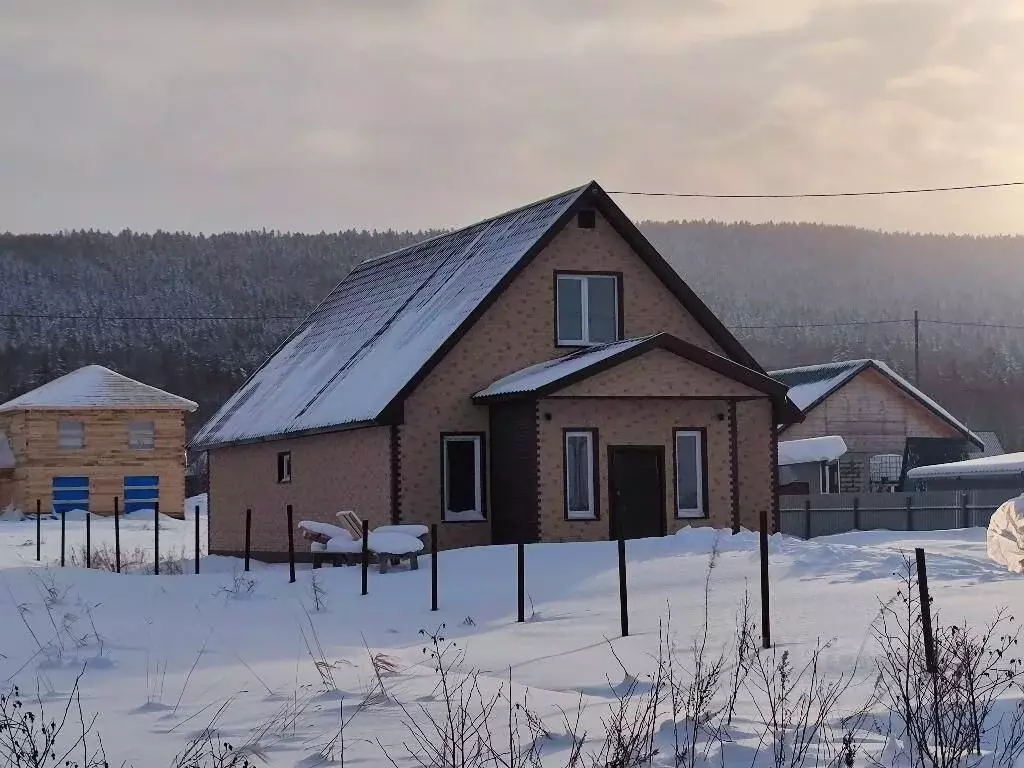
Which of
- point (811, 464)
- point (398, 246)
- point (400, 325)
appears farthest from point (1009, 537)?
point (398, 246)

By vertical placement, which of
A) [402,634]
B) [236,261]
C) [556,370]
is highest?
[236,261]

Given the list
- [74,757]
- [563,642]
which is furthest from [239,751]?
[563,642]

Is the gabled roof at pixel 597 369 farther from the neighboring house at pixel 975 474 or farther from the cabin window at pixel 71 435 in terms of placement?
the cabin window at pixel 71 435

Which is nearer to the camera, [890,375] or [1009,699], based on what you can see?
[1009,699]

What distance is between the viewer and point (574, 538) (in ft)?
92.3

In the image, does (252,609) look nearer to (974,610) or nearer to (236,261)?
(974,610)

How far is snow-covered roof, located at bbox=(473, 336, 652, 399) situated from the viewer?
91.3 ft

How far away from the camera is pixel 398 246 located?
150875 millimetres

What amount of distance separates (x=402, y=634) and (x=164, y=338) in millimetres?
109868

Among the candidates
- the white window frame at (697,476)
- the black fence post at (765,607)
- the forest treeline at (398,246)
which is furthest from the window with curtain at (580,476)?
the forest treeline at (398,246)

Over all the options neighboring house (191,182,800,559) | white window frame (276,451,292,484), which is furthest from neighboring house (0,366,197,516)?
neighboring house (191,182,800,559)

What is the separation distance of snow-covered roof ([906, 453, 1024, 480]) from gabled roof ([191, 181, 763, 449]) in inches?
548

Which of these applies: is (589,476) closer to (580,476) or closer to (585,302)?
(580,476)

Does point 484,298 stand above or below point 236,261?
below
